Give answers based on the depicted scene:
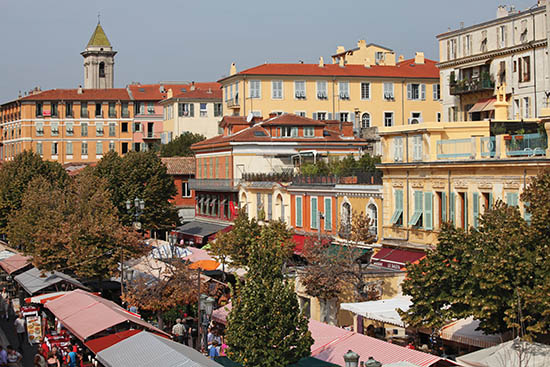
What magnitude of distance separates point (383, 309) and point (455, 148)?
892cm

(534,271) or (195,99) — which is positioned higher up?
(195,99)

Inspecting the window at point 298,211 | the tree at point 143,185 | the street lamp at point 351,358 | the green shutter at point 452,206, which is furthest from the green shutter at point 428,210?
the tree at point 143,185

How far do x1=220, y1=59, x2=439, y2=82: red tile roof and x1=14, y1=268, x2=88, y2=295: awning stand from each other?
121 ft

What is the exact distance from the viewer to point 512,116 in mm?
53312

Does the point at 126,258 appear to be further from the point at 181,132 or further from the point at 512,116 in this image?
the point at 181,132

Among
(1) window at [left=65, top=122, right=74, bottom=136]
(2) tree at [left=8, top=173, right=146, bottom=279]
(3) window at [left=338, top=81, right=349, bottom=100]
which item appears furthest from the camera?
(1) window at [left=65, top=122, right=74, bottom=136]

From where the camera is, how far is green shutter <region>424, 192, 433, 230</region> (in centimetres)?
3550

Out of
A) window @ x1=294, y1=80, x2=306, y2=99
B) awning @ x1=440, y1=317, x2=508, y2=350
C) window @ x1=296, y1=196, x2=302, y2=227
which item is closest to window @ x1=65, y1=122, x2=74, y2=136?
window @ x1=294, y1=80, x2=306, y2=99

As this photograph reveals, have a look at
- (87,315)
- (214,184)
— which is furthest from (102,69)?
(87,315)

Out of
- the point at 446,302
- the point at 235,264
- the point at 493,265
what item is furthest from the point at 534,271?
the point at 235,264

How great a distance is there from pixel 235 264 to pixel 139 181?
982 inches

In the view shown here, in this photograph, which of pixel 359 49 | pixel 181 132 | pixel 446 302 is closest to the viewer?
pixel 446 302

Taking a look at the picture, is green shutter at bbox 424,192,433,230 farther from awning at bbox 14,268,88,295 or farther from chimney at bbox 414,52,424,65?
chimney at bbox 414,52,424,65

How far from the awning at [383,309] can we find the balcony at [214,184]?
30.8m
